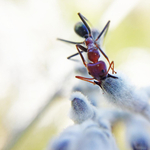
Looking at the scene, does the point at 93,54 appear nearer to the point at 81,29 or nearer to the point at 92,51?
the point at 92,51

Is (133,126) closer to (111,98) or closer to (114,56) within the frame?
(111,98)

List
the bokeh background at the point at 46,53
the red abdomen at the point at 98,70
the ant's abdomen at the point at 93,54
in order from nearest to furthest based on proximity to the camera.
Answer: the red abdomen at the point at 98,70 < the ant's abdomen at the point at 93,54 < the bokeh background at the point at 46,53

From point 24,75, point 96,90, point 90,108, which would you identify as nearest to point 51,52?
point 24,75

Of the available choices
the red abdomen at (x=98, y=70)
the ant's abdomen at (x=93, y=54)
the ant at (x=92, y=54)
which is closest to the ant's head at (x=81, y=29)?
the ant at (x=92, y=54)

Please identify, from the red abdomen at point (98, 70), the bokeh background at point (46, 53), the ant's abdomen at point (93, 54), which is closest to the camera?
the red abdomen at point (98, 70)

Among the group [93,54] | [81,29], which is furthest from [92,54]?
[81,29]

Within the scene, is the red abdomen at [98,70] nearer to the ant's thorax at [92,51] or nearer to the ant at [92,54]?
the ant at [92,54]

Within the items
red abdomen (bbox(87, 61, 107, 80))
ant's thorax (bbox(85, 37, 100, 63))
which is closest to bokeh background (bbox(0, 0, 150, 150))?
ant's thorax (bbox(85, 37, 100, 63))

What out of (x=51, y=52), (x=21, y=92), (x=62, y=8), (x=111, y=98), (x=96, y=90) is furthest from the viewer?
(x=62, y=8)

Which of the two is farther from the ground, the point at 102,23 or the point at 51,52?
the point at 102,23
